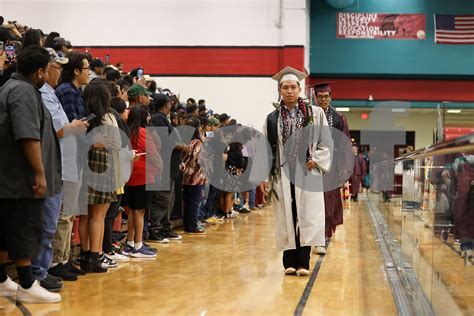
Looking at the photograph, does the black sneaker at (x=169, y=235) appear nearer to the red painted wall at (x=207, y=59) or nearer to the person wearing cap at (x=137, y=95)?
the person wearing cap at (x=137, y=95)

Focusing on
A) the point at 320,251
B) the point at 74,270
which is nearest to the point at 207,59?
the point at 320,251

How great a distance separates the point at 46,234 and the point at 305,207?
228 centimetres

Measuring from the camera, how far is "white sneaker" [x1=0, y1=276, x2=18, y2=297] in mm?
4457

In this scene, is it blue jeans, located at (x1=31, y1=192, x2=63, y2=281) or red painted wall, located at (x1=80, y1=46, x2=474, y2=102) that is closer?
blue jeans, located at (x1=31, y1=192, x2=63, y2=281)

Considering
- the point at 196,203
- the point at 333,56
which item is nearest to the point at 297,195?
the point at 196,203

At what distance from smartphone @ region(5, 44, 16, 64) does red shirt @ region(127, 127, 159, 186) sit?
1613mm

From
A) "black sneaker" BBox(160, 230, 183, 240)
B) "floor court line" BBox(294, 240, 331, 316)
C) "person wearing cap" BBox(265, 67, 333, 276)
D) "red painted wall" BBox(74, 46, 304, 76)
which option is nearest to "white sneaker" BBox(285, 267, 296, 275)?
"person wearing cap" BBox(265, 67, 333, 276)

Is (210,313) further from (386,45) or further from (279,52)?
(386,45)

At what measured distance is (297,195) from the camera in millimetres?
5965

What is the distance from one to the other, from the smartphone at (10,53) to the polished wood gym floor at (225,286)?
72.9 inches

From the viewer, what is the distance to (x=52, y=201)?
4.56 m

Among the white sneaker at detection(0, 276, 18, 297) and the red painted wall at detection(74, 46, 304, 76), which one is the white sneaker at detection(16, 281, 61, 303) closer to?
the white sneaker at detection(0, 276, 18, 297)

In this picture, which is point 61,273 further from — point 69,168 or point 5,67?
point 5,67

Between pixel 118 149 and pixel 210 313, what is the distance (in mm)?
2172
